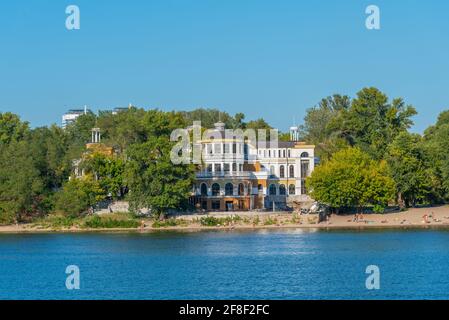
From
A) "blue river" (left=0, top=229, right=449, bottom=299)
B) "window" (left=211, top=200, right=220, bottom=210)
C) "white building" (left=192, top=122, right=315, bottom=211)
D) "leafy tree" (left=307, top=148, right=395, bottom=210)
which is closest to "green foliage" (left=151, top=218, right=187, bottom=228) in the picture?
"blue river" (left=0, top=229, right=449, bottom=299)

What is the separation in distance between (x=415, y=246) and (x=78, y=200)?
29175 mm

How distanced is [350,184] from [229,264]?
25.9 metres

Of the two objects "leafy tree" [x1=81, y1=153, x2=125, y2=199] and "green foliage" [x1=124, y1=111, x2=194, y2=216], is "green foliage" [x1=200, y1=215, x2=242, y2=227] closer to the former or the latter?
"green foliage" [x1=124, y1=111, x2=194, y2=216]

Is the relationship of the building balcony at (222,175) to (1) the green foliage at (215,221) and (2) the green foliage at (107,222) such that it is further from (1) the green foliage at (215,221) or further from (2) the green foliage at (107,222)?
(2) the green foliage at (107,222)

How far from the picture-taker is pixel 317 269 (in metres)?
48.2

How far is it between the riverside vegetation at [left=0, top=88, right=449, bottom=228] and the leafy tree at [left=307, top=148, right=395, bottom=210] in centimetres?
8

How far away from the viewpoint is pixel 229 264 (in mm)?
50656

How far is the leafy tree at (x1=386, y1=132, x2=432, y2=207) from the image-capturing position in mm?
78812

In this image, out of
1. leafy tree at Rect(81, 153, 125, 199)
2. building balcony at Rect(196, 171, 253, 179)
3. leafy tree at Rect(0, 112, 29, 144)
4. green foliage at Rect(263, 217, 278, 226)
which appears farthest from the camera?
leafy tree at Rect(0, 112, 29, 144)

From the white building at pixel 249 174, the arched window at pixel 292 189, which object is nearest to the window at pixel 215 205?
the white building at pixel 249 174

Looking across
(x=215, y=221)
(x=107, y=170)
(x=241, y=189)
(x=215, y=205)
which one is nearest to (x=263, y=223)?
(x=215, y=221)

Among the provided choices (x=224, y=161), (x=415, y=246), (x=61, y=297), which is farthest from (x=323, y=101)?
(x=61, y=297)

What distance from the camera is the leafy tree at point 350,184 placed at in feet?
244
